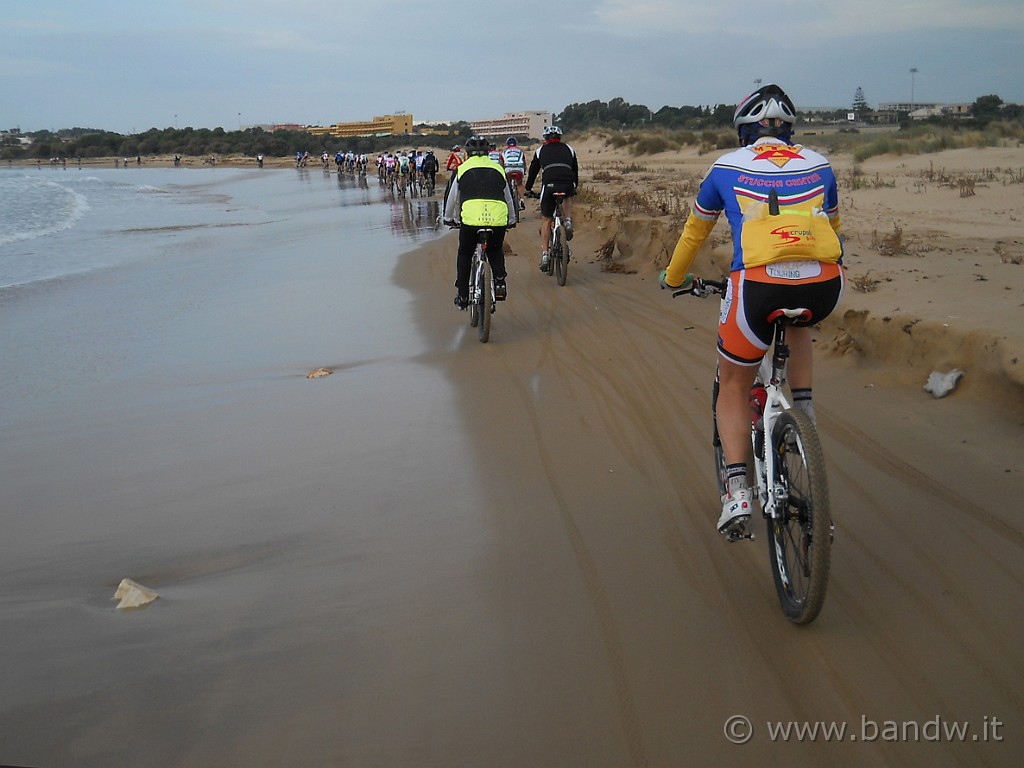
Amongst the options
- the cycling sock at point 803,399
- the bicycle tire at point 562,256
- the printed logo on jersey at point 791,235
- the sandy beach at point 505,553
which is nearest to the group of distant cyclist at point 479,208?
the sandy beach at point 505,553

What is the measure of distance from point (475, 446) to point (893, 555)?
2820mm

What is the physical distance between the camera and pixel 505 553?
459cm

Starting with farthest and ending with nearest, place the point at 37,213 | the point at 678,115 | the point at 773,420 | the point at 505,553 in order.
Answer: the point at 678,115 → the point at 37,213 → the point at 505,553 → the point at 773,420

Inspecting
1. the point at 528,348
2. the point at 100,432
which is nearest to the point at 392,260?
the point at 528,348

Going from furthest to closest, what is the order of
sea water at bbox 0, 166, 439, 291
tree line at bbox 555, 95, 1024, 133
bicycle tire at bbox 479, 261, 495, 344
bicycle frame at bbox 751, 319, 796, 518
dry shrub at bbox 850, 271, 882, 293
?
tree line at bbox 555, 95, 1024, 133, sea water at bbox 0, 166, 439, 291, bicycle tire at bbox 479, 261, 495, 344, dry shrub at bbox 850, 271, 882, 293, bicycle frame at bbox 751, 319, 796, 518

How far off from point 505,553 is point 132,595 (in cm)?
175

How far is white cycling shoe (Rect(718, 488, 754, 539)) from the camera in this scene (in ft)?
13.0

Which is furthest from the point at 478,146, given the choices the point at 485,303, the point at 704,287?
the point at 704,287

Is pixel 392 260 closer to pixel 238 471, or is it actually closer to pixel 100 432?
pixel 100 432

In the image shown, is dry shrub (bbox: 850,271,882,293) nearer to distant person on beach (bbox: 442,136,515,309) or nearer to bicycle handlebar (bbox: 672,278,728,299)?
distant person on beach (bbox: 442,136,515,309)

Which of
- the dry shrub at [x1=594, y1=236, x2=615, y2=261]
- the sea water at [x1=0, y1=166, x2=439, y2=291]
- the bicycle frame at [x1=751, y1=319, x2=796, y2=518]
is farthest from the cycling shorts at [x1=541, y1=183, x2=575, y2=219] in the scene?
the bicycle frame at [x1=751, y1=319, x2=796, y2=518]

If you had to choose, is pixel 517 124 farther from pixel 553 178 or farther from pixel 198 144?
pixel 553 178

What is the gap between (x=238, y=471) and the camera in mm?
5957

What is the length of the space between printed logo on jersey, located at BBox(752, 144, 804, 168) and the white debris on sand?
3281 mm
